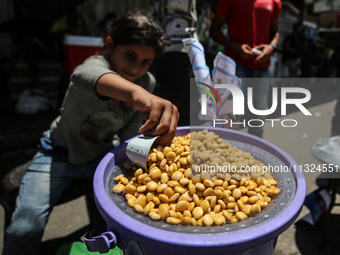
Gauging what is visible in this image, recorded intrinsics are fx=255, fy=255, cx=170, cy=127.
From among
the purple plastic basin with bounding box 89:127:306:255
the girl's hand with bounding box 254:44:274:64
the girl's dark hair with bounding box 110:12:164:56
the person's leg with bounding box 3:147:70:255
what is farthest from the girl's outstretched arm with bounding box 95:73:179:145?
the girl's hand with bounding box 254:44:274:64

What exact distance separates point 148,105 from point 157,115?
0.06 metres

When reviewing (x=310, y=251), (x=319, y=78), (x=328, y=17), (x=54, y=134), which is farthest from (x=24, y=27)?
(x=328, y=17)

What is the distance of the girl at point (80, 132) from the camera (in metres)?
1.33

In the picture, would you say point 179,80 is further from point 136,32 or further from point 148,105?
point 148,105

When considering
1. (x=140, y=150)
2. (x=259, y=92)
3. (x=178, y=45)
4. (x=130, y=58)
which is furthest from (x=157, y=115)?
(x=259, y=92)

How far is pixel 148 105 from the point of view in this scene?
101 centimetres

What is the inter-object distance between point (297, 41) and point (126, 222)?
7.30 metres

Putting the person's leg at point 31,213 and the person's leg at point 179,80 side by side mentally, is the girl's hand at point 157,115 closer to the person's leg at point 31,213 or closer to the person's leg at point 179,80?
the person's leg at point 31,213

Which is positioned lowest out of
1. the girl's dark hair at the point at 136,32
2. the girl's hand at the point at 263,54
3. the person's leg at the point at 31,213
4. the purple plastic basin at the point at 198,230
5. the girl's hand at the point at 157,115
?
the person's leg at the point at 31,213

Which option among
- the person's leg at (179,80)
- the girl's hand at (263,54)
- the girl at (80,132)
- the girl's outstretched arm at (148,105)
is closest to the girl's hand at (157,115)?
the girl's outstretched arm at (148,105)

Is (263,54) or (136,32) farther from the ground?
(136,32)

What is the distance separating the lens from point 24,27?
5.36 meters

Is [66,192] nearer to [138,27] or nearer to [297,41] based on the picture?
[138,27]

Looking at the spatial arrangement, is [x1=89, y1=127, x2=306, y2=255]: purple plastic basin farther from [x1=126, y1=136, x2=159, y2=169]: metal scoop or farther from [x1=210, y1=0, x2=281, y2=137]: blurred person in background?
[x1=210, y1=0, x2=281, y2=137]: blurred person in background
